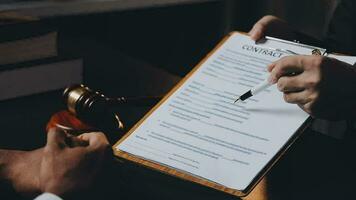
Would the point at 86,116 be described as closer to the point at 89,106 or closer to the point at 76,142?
the point at 89,106

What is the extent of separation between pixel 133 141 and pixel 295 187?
274mm

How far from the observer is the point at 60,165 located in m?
0.81

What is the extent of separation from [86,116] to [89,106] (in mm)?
22

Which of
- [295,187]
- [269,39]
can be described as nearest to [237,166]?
[295,187]

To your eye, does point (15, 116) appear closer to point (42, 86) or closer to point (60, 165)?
point (42, 86)

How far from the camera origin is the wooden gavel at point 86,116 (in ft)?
3.28

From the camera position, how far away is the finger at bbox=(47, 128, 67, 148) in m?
0.84

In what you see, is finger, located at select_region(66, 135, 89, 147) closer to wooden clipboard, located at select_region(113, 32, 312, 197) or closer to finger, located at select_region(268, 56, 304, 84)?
wooden clipboard, located at select_region(113, 32, 312, 197)

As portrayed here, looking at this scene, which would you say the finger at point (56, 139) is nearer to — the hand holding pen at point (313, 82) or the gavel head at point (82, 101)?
the gavel head at point (82, 101)

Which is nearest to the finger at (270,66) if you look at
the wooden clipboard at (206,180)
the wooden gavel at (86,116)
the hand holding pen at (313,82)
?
the hand holding pen at (313,82)

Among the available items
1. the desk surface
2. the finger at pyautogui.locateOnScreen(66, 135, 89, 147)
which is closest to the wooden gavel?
the finger at pyautogui.locateOnScreen(66, 135, 89, 147)

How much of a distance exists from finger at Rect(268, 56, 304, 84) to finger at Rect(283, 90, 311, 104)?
0.04 meters

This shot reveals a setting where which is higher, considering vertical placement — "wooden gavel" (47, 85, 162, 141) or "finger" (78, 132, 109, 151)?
"finger" (78, 132, 109, 151)

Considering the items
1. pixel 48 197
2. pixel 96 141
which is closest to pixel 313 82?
pixel 96 141
